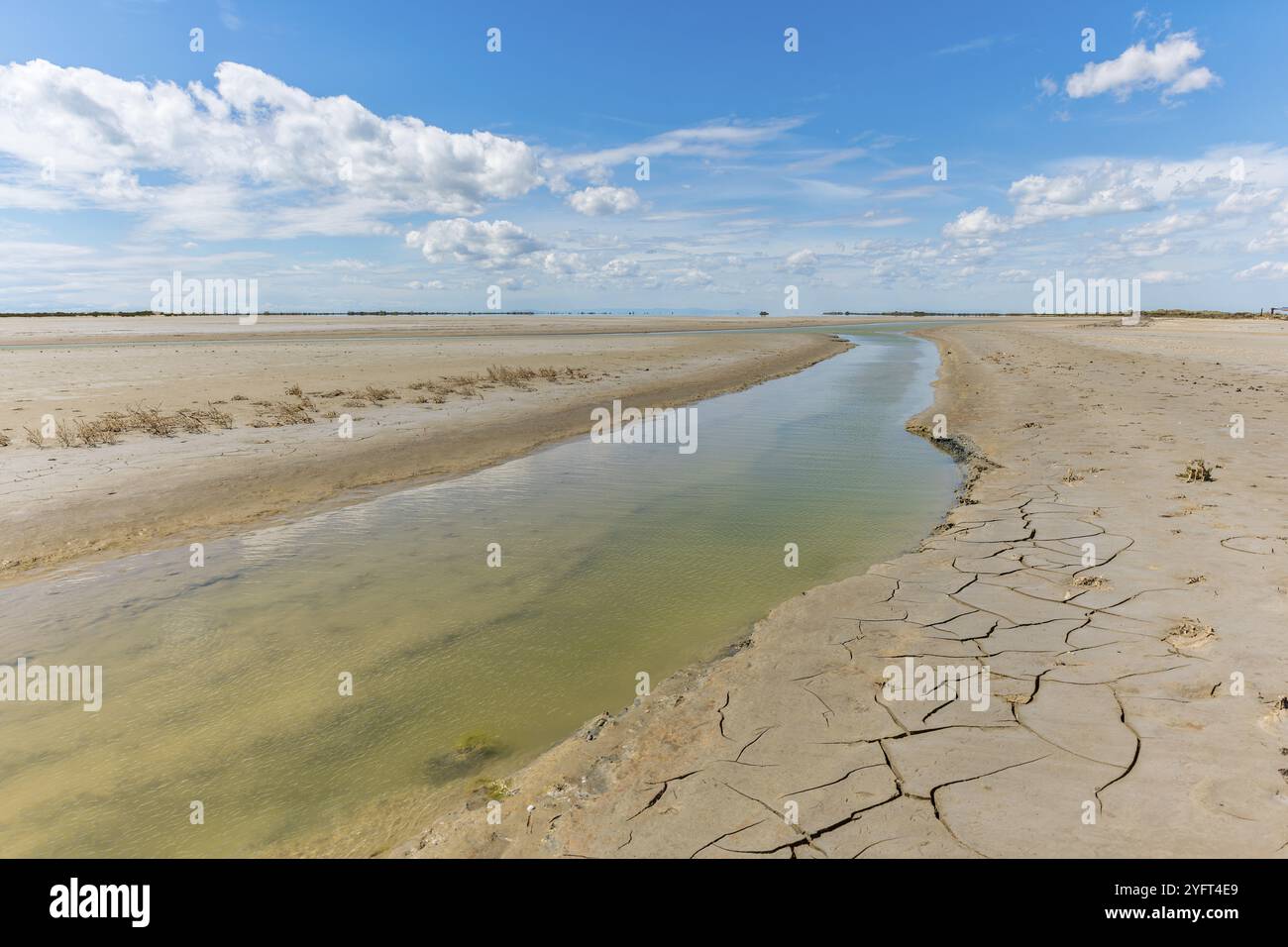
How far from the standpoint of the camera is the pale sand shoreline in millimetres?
10142

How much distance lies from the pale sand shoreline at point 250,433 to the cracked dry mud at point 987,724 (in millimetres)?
8814

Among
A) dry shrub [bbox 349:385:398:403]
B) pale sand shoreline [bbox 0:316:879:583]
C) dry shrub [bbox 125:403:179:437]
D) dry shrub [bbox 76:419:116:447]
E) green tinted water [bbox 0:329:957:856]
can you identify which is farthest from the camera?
dry shrub [bbox 349:385:398:403]

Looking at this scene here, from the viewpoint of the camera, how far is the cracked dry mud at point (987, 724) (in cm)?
351

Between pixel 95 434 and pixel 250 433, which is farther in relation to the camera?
pixel 250 433

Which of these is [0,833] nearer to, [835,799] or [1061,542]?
[835,799]

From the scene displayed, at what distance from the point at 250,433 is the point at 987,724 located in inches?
686

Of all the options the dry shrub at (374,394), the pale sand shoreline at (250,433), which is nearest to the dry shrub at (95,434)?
the pale sand shoreline at (250,433)

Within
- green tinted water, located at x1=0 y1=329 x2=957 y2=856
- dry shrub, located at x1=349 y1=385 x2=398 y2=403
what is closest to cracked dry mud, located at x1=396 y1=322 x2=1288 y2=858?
green tinted water, located at x1=0 y1=329 x2=957 y2=856

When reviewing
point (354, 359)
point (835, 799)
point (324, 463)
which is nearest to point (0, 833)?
point (835, 799)

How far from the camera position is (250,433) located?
16078mm

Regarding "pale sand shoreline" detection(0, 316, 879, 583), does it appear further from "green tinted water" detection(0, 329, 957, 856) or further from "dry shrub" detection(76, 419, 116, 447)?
"green tinted water" detection(0, 329, 957, 856)

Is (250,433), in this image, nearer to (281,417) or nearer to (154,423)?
(281,417)

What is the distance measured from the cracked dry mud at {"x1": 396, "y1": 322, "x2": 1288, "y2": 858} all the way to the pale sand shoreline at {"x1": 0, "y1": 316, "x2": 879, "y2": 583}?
8.81 meters

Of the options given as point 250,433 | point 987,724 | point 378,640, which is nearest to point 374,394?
point 250,433
